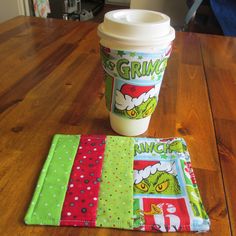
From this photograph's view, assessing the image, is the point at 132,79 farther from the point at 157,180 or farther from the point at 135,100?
the point at 157,180

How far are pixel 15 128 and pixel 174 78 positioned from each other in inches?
17.1

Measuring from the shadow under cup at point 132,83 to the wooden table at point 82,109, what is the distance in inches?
1.7

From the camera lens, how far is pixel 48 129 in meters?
0.49

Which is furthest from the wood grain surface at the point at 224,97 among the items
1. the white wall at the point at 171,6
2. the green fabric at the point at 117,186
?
the white wall at the point at 171,6

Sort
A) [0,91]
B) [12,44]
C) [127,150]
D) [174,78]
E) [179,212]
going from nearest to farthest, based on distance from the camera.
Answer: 1. [179,212]
2. [127,150]
3. [0,91]
4. [174,78]
5. [12,44]

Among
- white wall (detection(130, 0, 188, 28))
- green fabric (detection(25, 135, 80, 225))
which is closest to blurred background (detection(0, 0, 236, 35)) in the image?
white wall (detection(130, 0, 188, 28))

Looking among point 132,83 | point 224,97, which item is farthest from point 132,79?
point 224,97

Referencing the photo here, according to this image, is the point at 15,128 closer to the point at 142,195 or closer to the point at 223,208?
the point at 142,195

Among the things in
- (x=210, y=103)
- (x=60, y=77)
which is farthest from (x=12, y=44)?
(x=210, y=103)

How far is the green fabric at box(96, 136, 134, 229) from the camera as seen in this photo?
1.08ft

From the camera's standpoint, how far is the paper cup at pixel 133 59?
1.25 feet

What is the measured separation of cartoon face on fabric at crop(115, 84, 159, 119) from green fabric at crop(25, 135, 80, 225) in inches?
3.9

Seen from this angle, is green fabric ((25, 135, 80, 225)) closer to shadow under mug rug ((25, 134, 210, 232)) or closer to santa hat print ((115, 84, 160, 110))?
shadow under mug rug ((25, 134, 210, 232))

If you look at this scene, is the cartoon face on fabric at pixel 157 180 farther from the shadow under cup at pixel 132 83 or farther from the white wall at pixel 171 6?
the white wall at pixel 171 6
